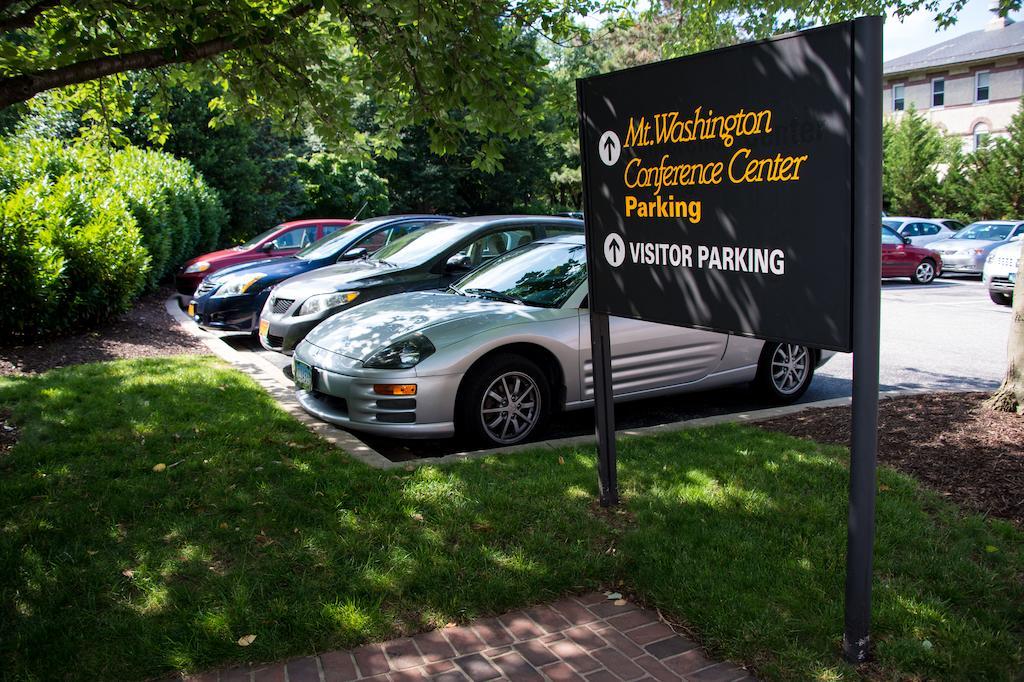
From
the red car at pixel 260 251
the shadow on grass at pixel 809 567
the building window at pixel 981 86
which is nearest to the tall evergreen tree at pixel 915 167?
the building window at pixel 981 86

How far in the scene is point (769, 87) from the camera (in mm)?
3410

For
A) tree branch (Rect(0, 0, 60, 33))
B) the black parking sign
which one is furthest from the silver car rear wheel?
tree branch (Rect(0, 0, 60, 33))

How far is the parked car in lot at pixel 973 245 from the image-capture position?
2214 cm

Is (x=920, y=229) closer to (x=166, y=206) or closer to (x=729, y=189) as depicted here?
Result: (x=166, y=206)

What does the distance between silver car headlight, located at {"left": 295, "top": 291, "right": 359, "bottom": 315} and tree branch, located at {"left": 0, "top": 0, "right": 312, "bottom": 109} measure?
9.49 ft

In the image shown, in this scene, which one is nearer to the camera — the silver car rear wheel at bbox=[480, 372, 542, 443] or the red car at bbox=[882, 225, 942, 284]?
the silver car rear wheel at bbox=[480, 372, 542, 443]

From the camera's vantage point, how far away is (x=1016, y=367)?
586 centimetres

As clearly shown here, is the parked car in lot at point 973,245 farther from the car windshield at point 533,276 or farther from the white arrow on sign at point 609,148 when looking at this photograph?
the white arrow on sign at point 609,148

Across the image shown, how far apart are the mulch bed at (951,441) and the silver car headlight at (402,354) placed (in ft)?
8.38

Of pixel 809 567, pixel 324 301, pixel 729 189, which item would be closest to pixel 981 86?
pixel 324 301

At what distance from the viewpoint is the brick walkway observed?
3.16m

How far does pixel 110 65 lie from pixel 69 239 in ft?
14.4

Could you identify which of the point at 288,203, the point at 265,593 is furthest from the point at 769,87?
the point at 288,203

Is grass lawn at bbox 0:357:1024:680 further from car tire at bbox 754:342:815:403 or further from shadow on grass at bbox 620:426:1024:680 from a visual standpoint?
car tire at bbox 754:342:815:403
